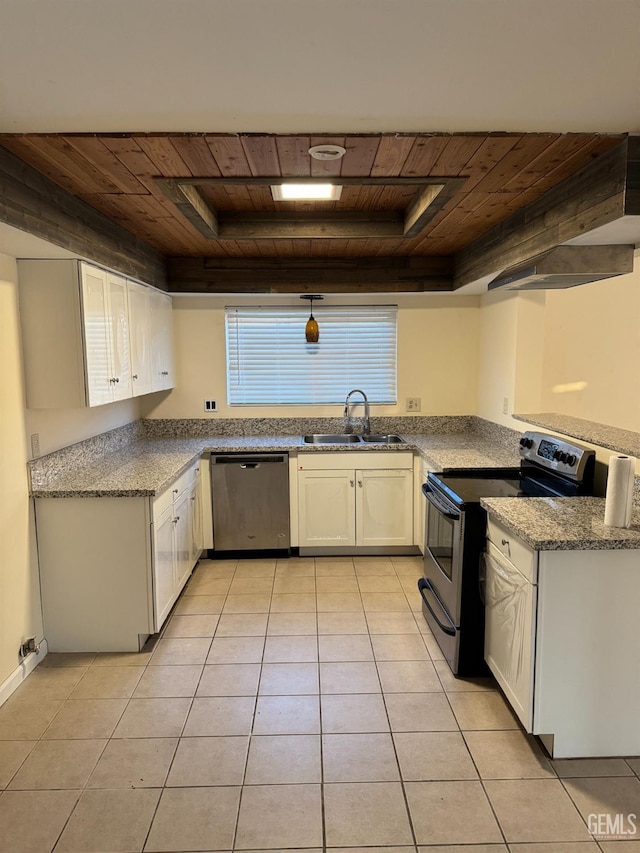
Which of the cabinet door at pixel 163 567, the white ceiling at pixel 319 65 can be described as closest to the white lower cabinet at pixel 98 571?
the cabinet door at pixel 163 567

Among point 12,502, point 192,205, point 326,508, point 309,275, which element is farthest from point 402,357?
point 12,502

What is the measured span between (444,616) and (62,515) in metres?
2.04

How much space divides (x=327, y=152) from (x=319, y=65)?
555 millimetres

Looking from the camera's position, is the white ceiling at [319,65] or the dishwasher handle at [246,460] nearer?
the white ceiling at [319,65]

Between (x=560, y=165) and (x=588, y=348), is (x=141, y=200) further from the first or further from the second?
(x=588, y=348)

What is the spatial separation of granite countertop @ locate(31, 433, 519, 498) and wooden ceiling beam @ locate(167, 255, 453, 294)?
3.89 ft

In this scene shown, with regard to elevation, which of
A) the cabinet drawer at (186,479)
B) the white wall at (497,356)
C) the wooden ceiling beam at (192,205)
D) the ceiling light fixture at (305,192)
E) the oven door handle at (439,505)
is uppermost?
the ceiling light fixture at (305,192)

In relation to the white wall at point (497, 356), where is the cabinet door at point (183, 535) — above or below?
below

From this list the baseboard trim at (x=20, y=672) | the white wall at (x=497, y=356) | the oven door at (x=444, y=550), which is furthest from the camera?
the white wall at (x=497, y=356)

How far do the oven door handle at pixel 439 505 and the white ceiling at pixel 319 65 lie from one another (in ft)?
5.32

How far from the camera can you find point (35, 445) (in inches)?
110

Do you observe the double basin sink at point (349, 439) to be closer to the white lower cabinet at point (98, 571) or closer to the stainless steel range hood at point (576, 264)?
the white lower cabinet at point (98, 571)

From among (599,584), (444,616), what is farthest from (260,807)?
(599,584)

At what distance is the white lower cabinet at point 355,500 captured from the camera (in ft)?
13.3
